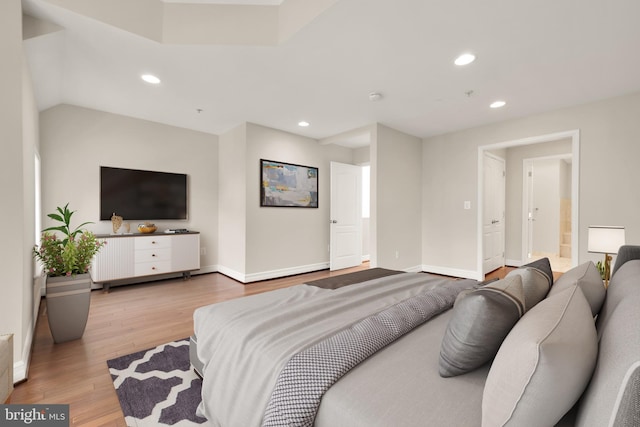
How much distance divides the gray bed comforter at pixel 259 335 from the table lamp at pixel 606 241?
149 centimetres

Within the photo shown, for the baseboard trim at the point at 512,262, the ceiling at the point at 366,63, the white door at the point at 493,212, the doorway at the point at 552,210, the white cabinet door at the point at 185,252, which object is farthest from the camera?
the doorway at the point at 552,210

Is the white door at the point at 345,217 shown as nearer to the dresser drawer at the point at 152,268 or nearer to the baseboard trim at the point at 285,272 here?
the baseboard trim at the point at 285,272

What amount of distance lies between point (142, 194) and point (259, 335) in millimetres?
3912

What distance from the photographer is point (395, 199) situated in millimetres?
4633

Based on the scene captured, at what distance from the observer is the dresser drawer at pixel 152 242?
399 centimetres

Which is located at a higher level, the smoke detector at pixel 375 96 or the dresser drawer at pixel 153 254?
the smoke detector at pixel 375 96

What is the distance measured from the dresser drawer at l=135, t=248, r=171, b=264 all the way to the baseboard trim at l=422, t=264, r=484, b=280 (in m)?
4.26

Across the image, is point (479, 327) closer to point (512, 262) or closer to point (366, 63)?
point (366, 63)

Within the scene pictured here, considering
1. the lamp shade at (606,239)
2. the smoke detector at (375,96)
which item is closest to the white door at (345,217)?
the smoke detector at (375,96)

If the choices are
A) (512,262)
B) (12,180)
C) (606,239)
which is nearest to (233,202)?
(12,180)

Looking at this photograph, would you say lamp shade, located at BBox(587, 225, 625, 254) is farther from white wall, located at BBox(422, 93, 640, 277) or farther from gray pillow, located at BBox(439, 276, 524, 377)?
gray pillow, located at BBox(439, 276, 524, 377)

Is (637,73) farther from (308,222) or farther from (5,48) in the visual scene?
(5,48)

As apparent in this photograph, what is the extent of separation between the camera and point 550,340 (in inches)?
25.2

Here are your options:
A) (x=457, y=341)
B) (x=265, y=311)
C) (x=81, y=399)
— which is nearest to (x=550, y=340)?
(x=457, y=341)
